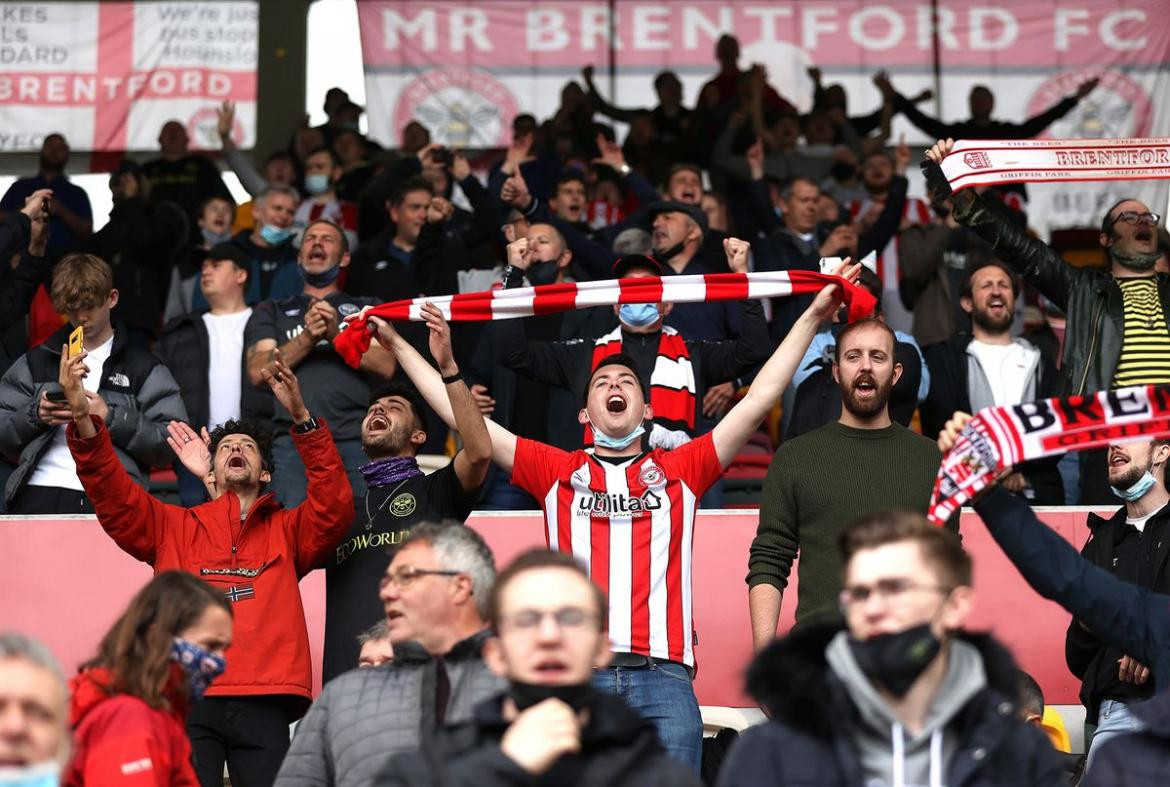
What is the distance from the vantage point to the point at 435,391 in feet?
24.8

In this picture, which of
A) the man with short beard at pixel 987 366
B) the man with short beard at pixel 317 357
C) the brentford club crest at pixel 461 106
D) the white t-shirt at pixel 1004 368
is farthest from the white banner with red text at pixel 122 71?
the white t-shirt at pixel 1004 368

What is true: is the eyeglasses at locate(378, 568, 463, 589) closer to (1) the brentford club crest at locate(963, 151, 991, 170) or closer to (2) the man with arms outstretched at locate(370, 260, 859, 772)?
(2) the man with arms outstretched at locate(370, 260, 859, 772)

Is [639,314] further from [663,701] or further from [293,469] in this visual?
[663,701]

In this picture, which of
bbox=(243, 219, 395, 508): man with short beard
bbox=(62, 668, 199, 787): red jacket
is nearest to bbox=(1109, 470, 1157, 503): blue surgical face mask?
bbox=(243, 219, 395, 508): man with short beard

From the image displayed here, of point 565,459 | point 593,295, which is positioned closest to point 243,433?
point 565,459

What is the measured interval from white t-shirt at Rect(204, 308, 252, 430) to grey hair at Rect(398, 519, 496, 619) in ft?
14.6

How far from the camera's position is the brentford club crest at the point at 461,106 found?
50.1ft

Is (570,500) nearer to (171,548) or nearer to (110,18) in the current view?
(171,548)

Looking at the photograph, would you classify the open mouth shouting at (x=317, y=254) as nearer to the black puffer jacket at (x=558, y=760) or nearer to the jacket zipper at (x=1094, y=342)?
the jacket zipper at (x=1094, y=342)

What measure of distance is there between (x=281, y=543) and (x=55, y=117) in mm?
8565

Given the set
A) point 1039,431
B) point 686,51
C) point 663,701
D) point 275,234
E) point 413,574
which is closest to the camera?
point 413,574

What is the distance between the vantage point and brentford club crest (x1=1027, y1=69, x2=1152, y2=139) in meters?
14.9

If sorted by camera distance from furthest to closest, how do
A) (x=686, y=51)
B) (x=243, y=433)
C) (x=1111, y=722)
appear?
1. (x=686, y=51)
2. (x=243, y=433)
3. (x=1111, y=722)

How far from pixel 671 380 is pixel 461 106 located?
22.7 ft
